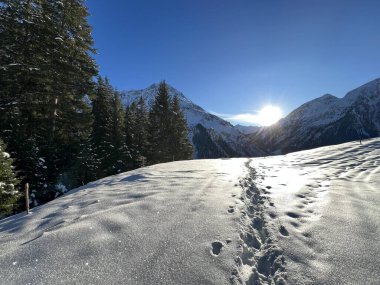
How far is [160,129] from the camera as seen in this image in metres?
36.5

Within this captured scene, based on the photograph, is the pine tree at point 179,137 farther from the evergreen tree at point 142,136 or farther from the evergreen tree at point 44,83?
the evergreen tree at point 44,83

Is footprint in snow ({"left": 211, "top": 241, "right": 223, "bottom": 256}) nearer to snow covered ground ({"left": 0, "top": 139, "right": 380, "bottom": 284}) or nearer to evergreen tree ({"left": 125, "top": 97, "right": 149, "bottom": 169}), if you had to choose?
snow covered ground ({"left": 0, "top": 139, "right": 380, "bottom": 284})

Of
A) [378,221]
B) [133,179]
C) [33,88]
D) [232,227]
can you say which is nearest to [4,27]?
[33,88]

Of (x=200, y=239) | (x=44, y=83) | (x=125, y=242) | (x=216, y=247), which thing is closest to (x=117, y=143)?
(x=44, y=83)

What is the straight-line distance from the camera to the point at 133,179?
10.8 meters

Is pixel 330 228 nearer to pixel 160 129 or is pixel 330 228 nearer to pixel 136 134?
pixel 136 134

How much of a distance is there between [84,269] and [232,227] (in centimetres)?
307

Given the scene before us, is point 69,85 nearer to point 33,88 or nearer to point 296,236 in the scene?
point 33,88

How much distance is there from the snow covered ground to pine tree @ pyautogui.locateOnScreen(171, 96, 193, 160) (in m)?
28.5

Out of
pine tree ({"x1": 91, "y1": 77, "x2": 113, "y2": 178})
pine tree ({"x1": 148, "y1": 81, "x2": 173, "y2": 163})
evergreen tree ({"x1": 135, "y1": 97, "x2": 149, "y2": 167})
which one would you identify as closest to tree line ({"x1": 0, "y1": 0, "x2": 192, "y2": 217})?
pine tree ({"x1": 91, "y1": 77, "x2": 113, "y2": 178})

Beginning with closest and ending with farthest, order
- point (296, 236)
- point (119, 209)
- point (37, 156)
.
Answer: point (296, 236) < point (119, 209) < point (37, 156)

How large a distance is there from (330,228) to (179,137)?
32.7 meters

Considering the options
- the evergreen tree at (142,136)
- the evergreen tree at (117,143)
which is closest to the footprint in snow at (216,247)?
the evergreen tree at (117,143)

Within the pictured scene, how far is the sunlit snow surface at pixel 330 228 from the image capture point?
3.86 m
